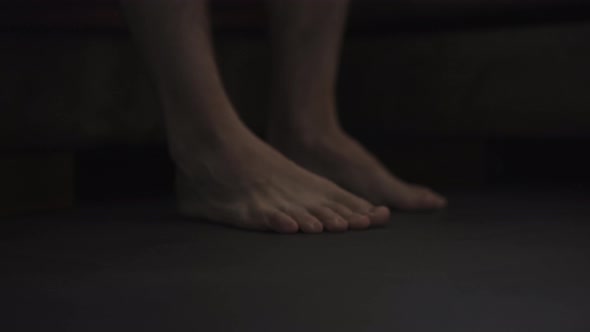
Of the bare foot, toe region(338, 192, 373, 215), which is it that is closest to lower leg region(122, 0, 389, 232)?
toe region(338, 192, 373, 215)

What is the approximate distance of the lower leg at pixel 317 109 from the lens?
Answer: 1142 millimetres

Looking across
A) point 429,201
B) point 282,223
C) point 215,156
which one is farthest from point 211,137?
point 429,201

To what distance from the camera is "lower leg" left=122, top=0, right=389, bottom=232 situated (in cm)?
99

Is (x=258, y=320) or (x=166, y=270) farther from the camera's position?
(x=166, y=270)

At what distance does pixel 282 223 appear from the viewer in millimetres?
937

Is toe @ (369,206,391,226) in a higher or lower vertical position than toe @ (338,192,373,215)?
lower

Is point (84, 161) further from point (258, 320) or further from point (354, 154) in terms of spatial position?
point (258, 320)

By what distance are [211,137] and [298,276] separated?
34 centimetres

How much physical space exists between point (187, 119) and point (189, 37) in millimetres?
102

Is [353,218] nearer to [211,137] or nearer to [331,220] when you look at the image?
[331,220]

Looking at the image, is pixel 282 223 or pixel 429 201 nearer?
pixel 282 223

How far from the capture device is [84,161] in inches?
58.5

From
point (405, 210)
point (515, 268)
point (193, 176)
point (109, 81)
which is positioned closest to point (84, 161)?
point (109, 81)

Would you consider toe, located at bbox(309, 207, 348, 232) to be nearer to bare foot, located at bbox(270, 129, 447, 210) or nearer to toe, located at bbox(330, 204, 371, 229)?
toe, located at bbox(330, 204, 371, 229)
